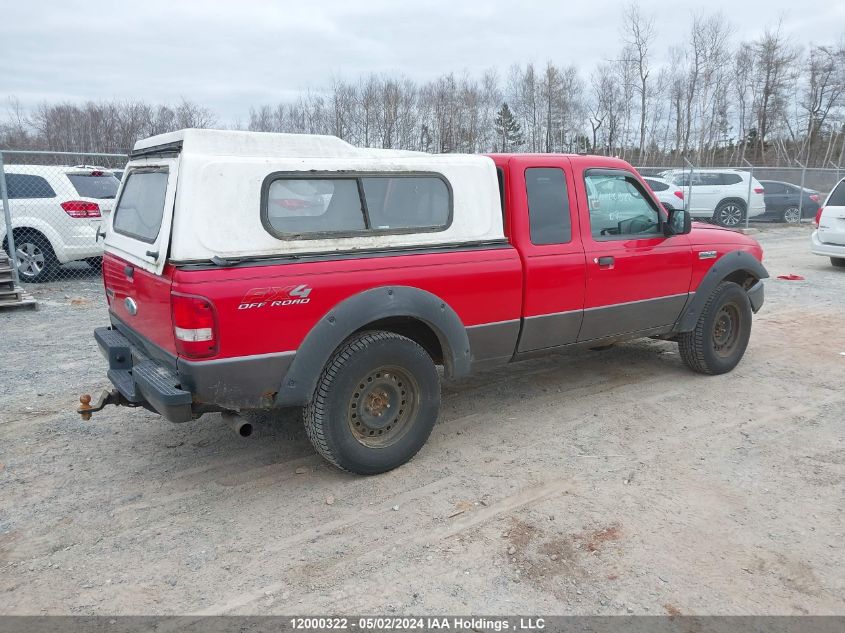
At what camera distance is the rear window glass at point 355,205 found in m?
3.61

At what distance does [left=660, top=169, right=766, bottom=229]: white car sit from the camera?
1817 centimetres

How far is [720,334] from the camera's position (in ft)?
19.4

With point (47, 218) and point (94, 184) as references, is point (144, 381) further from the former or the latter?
point (94, 184)

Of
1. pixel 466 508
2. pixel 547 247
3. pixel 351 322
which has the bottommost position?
pixel 466 508

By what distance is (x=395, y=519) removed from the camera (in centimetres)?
352

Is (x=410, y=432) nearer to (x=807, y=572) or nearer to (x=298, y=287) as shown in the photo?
(x=298, y=287)

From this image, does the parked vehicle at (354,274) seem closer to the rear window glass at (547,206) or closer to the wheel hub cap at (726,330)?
the rear window glass at (547,206)

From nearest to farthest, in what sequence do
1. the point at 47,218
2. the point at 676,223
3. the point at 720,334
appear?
the point at 676,223
the point at 720,334
the point at 47,218

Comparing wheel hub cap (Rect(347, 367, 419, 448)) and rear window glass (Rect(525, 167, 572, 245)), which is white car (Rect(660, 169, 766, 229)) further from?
wheel hub cap (Rect(347, 367, 419, 448))

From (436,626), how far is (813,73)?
182ft

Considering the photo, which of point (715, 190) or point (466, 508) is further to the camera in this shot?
point (715, 190)

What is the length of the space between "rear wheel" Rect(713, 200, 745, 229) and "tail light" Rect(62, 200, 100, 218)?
1579 cm

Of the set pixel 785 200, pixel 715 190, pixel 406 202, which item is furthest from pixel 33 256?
pixel 785 200

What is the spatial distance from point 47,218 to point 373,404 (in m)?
8.26
